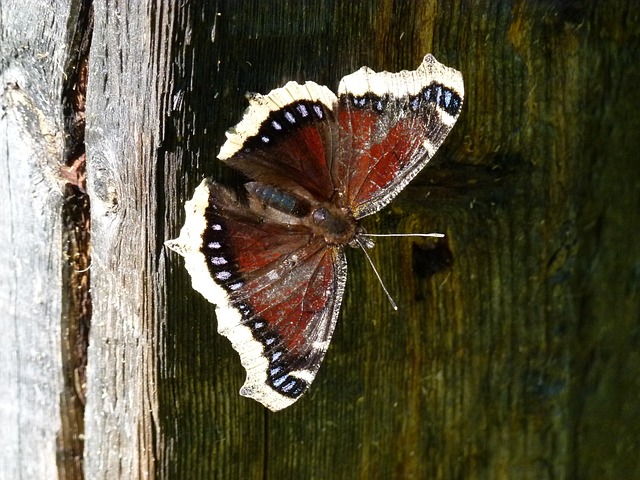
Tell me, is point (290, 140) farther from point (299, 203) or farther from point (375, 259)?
point (375, 259)

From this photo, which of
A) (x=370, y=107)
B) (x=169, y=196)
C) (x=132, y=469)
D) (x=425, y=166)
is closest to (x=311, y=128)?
(x=370, y=107)

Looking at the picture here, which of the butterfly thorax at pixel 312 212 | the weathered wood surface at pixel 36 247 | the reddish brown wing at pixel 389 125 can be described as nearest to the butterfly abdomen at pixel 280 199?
the butterfly thorax at pixel 312 212

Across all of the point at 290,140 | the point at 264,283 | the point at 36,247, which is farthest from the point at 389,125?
the point at 36,247

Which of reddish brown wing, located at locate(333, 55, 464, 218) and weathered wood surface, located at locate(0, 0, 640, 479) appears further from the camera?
reddish brown wing, located at locate(333, 55, 464, 218)

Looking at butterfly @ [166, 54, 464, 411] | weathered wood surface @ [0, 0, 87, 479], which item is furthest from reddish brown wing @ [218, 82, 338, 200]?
weathered wood surface @ [0, 0, 87, 479]

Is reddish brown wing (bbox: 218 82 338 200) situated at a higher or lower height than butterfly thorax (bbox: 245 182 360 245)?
higher

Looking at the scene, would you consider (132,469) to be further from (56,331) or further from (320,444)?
(320,444)

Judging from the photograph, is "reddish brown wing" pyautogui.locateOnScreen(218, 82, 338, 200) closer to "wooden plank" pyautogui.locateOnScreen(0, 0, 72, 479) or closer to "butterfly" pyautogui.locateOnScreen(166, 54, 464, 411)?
"butterfly" pyautogui.locateOnScreen(166, 54, 464, 411)
